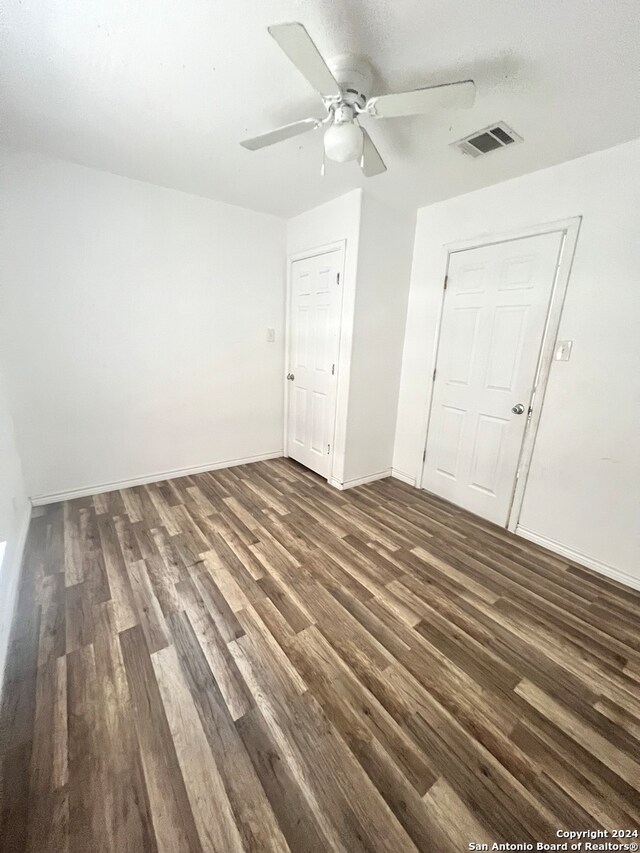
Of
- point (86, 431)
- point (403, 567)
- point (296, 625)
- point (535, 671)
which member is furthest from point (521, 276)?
point (86, 431)

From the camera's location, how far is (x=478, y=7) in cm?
111

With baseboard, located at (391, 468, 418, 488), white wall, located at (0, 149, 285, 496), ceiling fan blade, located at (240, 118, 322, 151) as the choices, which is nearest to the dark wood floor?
white wall, located at (0, 149, 285, 496)

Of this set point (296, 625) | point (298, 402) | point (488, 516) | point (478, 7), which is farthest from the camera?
point (298, 402)

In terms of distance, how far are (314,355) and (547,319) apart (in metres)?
1.89

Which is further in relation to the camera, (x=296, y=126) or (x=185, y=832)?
(x=296, y=126)

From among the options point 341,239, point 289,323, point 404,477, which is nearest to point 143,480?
point 289,323

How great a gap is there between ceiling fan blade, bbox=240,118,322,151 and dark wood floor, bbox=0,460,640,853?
7.45ft

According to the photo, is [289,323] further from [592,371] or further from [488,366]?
[592,371]

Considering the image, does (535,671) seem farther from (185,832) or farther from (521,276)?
(521,276)

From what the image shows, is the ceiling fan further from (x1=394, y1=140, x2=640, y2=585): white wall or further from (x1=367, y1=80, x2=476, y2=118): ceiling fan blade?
(x1=394, y1=140, x2=640, y2=585): white wall

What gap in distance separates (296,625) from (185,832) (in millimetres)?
750

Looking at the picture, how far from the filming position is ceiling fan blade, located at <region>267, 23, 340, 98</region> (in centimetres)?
99

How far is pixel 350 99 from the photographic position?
1.38 meters

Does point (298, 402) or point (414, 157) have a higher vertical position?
point (414, 157)
